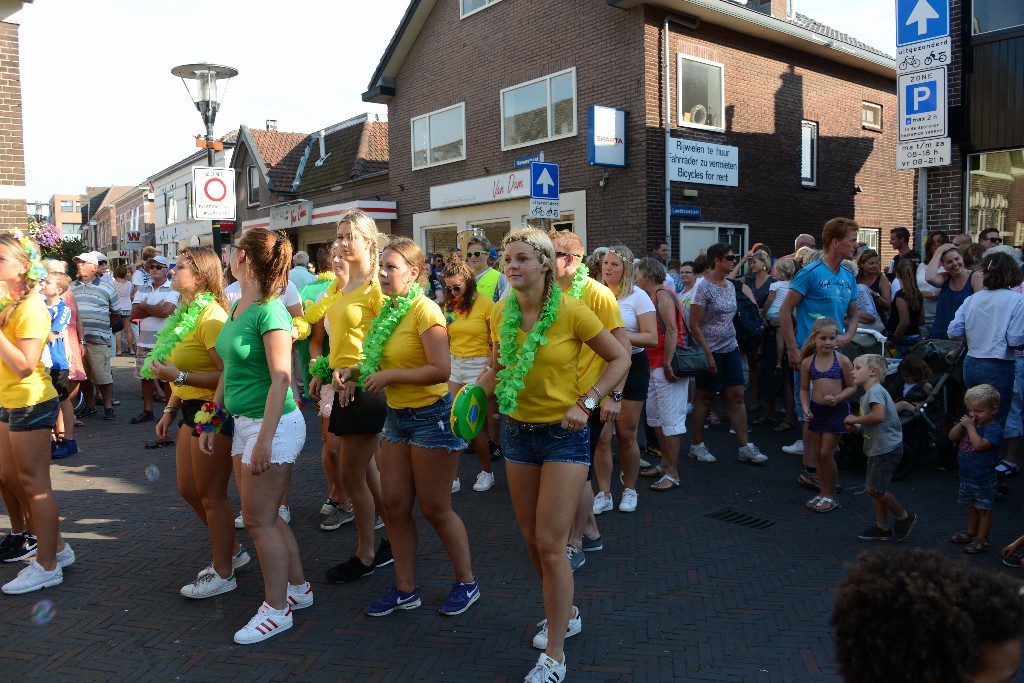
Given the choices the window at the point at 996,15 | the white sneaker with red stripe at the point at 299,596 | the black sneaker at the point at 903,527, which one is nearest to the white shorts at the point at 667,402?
the black sneaker at the point at 903,527

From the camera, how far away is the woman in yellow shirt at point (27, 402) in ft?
13.8

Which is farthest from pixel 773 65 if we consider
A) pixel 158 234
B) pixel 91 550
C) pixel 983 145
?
pixel 158 234

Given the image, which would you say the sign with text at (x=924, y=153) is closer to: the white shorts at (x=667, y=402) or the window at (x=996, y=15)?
the window at (x=996, y=15)

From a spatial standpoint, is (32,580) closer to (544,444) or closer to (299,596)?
(299,596)

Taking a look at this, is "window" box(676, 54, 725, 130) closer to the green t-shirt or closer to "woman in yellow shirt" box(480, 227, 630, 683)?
"woman in yellow shirt" box(480, 227, 630, 683)

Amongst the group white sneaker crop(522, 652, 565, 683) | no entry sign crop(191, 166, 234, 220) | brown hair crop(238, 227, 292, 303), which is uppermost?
no entry sign crop(191, 166, 234, 220)

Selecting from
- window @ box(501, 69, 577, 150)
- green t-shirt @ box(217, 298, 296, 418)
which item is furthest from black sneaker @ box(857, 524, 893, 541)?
window @ box(501, 69, 577, 150)

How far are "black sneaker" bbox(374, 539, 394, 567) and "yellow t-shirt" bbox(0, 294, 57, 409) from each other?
2.19m

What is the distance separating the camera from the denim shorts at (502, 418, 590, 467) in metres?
3.31

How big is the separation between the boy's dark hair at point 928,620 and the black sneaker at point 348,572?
355cm

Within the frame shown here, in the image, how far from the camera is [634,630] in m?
3.88

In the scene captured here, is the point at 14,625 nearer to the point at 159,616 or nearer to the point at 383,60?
the point at 159,616

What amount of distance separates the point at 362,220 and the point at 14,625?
2924 millimetres

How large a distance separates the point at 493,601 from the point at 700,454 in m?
3.70
